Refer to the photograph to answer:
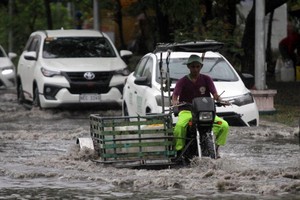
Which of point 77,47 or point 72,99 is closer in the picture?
point 72,99

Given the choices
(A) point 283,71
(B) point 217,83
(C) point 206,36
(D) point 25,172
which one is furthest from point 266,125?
(A) point 283,71

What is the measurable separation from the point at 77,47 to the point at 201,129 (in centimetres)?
1149

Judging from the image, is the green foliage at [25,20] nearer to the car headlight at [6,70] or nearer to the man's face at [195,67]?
the car headlight at [6,70]

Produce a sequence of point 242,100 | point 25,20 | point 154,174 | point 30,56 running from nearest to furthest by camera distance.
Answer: point 154,174, point 242,100, point 30,56, point 25,20

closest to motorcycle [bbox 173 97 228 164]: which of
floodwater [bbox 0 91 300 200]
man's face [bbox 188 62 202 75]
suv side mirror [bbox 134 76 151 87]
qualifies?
floodwater [bbox 0 91 300 200]

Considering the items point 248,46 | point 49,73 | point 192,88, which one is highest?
point 192,88

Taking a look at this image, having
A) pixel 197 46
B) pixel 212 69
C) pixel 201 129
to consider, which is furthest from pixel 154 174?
pixel 212 69

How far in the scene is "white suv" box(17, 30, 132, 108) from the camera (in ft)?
73.7

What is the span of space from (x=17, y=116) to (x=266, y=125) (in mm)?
5839

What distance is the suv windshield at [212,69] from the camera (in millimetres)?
18141

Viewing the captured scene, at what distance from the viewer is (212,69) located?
18.3m

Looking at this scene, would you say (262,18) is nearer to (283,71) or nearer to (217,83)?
(217,83)

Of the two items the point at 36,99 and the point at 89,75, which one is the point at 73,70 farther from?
the point at 36,99

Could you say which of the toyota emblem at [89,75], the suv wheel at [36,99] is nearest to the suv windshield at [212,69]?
the toyota emblem at [89,75]
